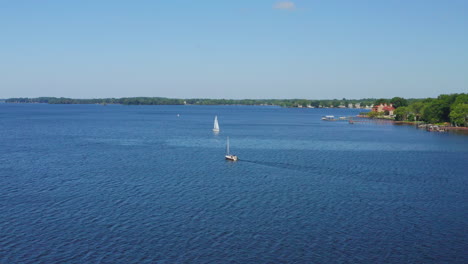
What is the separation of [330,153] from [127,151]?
→ 38087mm

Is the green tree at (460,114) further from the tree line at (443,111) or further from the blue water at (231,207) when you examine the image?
the blue water at (231,207)

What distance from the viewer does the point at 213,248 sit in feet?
111

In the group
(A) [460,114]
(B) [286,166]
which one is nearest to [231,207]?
(B) [286,166]

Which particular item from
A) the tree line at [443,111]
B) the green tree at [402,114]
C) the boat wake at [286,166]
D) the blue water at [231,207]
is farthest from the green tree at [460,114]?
the boat wake at [286,166]

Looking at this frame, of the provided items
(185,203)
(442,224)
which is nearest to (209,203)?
(185,203)

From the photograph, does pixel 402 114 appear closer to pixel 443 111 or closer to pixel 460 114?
pixel 443 111

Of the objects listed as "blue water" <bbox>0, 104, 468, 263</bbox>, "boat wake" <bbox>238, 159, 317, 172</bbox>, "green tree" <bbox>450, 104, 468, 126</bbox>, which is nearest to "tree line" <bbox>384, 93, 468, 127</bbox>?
"green tree" <bbox>450, 104, 468, 126</bbox>

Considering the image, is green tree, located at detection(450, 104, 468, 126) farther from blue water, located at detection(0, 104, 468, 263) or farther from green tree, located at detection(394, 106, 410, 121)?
blue water, located at detection(0, 104, 468, 263)

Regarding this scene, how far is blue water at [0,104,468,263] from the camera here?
33.2m

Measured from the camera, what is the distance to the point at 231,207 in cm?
4456

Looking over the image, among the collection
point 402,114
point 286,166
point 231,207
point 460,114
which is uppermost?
point 460,114

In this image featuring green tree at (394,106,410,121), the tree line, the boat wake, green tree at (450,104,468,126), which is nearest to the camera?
the boat wake

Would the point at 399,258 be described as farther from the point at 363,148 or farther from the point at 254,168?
the point at 363,148

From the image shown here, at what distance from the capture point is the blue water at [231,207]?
3322 centimetres
